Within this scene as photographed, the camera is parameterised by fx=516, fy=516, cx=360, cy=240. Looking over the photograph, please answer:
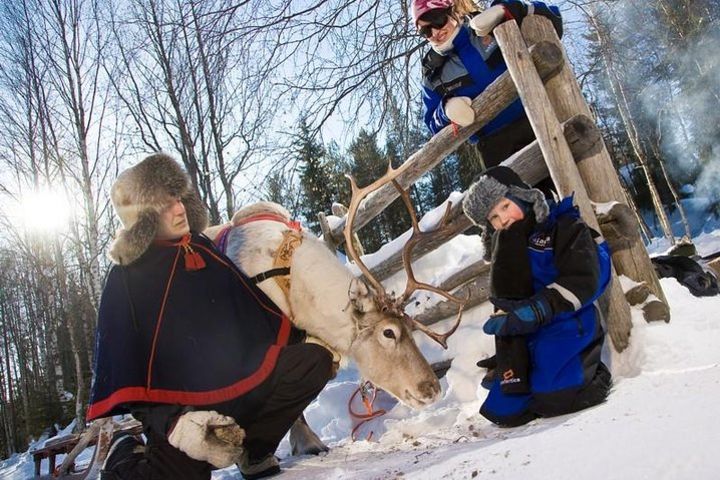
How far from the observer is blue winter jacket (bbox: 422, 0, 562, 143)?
332 cm

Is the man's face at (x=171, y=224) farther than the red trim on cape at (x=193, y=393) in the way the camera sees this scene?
Yes

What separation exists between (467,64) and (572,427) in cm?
254

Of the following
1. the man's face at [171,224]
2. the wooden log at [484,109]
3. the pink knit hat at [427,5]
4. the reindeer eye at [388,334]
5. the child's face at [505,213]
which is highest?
the pink knit hat at [427,5]

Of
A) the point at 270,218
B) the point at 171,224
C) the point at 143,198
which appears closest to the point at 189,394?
the point at 171,224

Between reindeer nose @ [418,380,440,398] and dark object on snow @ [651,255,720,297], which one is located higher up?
dark object on snow @ [651,255,720,297]

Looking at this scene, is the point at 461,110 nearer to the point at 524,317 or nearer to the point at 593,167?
the point at 593,167

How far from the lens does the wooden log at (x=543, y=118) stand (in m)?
2.85

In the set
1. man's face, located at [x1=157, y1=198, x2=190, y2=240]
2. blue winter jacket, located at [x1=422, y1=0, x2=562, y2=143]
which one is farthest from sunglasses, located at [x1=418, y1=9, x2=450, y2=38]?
man's face, located at [x1=157, y1=198, x2=190, y2=240]

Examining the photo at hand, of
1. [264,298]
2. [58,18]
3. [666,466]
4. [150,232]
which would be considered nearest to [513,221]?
[264,298]

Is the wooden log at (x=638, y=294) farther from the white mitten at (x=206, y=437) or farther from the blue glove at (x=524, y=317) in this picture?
the white mitten at (x=206, y=437)

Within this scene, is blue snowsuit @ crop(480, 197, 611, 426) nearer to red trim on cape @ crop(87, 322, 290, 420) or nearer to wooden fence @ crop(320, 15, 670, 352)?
wooden fence @ crop(320, 15, 670, 352)

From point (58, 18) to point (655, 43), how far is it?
1805cm

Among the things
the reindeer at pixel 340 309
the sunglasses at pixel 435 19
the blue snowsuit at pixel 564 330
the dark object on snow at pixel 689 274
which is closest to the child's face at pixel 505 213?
the blue snowsuit at pixel 564 330

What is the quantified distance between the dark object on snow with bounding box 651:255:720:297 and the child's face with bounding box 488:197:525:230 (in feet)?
5.89
